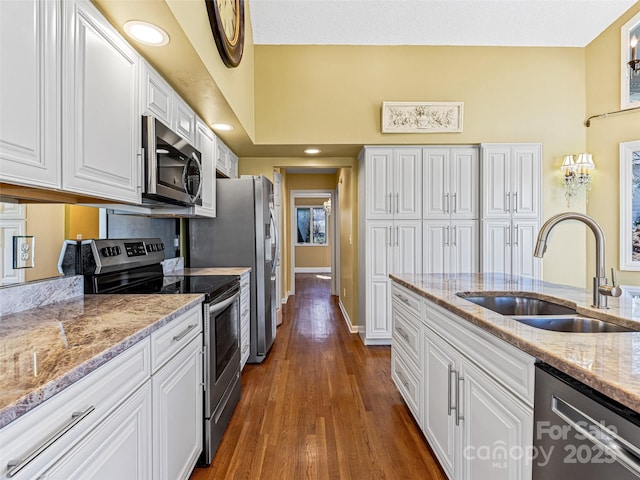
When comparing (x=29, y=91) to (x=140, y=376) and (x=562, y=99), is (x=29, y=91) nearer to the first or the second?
(x=140, y=376)

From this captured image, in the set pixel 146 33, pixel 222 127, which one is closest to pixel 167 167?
pixel 146 33

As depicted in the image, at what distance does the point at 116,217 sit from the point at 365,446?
2.08 metres

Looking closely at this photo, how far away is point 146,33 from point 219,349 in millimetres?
1679

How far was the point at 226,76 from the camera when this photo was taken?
2.36 metres

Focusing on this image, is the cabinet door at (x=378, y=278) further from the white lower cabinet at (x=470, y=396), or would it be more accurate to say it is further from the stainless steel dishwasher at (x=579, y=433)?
the stainless steel dishwasher at (x=579, y=433)

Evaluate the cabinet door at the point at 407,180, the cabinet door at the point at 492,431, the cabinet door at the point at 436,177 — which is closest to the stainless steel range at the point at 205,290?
the cabinet door at the point at 492,431

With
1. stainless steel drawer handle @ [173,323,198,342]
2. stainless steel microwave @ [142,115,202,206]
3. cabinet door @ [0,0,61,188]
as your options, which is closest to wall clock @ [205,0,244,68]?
stainless steel microwave @ [142,115,202,206]

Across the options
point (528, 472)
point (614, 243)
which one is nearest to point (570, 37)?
point (614, 243)

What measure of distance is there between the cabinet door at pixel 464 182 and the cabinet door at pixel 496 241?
0.77 feet

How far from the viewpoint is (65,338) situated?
0.97 meters

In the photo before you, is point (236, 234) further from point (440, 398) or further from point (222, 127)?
point (440, 398)

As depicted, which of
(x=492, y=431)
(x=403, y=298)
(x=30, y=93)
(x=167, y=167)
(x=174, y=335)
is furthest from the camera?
(x=403, y=298)

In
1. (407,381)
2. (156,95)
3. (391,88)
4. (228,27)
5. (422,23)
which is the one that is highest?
(422,23)

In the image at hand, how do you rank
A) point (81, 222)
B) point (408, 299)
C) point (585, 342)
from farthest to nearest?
point (408, 299) < point (81, 222) < point (585, 342)
